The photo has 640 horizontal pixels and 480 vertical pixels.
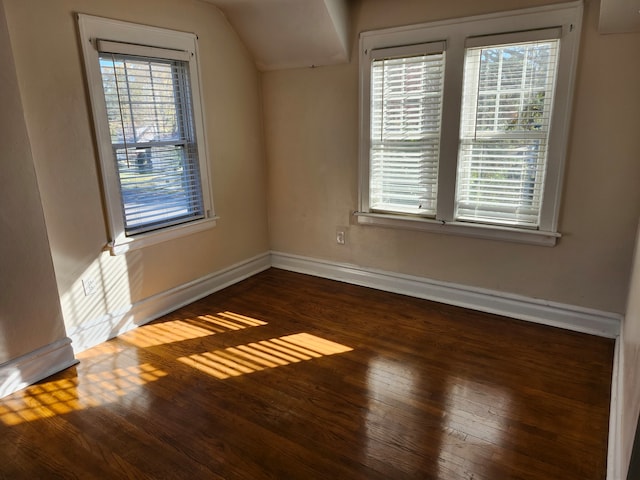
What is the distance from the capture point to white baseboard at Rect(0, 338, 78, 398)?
230 cm

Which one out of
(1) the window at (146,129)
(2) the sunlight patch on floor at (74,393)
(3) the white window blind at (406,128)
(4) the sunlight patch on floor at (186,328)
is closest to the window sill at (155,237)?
(1) the window at (146,129)

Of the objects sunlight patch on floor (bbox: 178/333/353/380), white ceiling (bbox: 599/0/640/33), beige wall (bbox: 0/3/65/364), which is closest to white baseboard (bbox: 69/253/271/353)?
beige wall (bbox: 0/3/65/364)

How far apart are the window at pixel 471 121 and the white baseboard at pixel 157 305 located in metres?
1.36

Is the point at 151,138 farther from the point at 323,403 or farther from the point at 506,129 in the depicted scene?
the point at 506,129

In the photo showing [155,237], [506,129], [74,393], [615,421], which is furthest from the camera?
[155,237]

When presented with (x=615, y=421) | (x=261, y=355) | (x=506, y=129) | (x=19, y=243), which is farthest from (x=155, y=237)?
(x=615, y=421)

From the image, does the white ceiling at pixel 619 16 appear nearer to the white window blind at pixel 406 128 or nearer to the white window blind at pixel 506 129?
the white window blind at pixel 506 129

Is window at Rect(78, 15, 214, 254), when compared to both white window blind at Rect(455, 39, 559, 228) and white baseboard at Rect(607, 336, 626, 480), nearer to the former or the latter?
white window blind at Rect(455, 39, 559, 228)

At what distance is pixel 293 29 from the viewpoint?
3281 millimetres

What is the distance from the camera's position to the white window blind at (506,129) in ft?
8.93

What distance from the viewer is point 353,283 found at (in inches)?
151

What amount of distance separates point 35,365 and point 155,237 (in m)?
1.08

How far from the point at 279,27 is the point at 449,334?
258 centimetres

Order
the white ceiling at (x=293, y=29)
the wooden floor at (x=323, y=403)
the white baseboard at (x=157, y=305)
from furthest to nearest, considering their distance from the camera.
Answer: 1. the white ceiling at (x=293, y=29)
2. the white baseboard at (x=157, y=305)
3. the wooden floor at (x=323, y=403)
